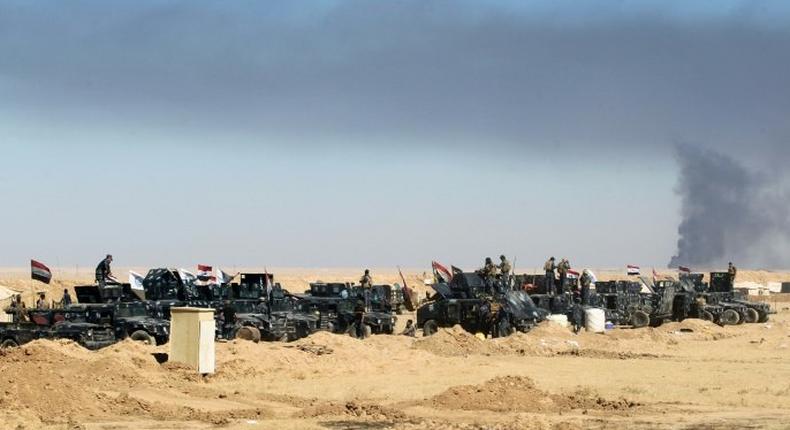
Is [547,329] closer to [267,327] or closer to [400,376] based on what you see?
[267,327]

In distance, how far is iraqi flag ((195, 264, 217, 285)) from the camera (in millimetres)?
35281

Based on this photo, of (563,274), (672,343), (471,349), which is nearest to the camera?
(471,349)

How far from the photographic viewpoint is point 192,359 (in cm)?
2228

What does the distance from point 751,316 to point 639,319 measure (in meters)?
5.85

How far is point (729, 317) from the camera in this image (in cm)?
4234

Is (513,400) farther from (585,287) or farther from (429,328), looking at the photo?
(585,287)

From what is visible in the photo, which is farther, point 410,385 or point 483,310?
point 483,310

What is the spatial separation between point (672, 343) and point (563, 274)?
6591mm

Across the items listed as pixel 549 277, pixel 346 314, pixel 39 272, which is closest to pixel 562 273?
pixel 549 277

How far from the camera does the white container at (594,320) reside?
36156 millimetres

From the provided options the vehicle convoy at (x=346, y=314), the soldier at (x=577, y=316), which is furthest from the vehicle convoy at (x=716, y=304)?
the vehicle convoy at (x=346, y=314)

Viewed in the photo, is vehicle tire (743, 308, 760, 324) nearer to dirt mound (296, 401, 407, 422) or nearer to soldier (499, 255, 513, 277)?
soldier (499, 255, 513, 277)

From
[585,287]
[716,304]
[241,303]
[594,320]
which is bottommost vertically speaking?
[594,320]

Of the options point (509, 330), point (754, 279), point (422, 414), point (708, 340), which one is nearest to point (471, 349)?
point (509, 330)
